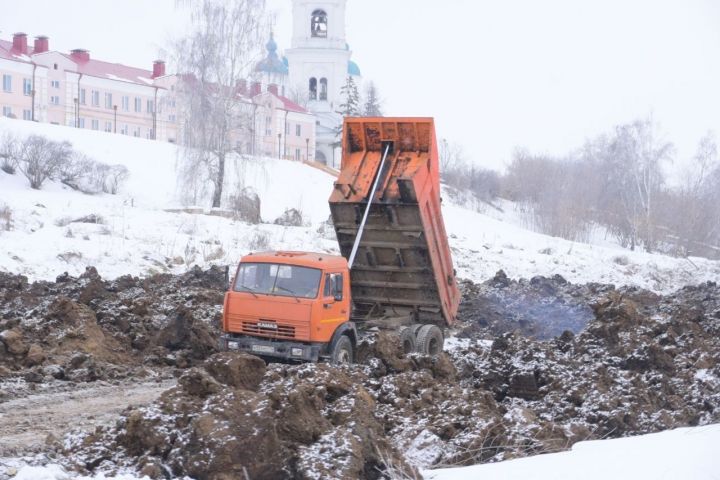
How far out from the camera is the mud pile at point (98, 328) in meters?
13.0

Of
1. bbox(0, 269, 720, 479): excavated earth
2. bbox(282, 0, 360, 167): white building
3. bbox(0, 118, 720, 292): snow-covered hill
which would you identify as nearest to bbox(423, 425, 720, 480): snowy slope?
bbox(0, 269, 720, 479): excavated earth

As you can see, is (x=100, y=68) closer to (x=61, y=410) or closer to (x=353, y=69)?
(x=353, y=69)

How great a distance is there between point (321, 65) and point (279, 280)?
7372cm

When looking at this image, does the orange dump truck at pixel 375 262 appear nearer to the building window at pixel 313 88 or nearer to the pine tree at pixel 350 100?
the pine tree at pixel 350 100

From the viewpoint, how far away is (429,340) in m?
14.9

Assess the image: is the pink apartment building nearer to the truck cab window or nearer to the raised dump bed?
the raised dump bed

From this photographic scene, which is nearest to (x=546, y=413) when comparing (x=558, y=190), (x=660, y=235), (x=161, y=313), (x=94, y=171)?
(x=161, y=313)

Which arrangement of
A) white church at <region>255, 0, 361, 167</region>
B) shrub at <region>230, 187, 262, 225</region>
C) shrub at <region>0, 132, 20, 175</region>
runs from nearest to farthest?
shrub at <region>230, 187, 262, 225</region>
shrub at <region>0, 132, 20, 175</region>
white church at <region>255, 0, 361, 167</region>

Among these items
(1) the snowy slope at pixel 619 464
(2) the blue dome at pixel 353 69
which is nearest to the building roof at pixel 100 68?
(2) the blue dome at pixel 353 69

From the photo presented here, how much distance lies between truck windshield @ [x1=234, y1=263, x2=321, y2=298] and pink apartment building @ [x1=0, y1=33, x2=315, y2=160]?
41.9m

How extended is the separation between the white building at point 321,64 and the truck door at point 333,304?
68.6 m

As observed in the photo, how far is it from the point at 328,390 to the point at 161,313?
7.95 m

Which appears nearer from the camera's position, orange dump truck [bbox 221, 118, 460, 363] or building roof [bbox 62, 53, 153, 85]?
orange dump truck [bbox 221, 118, 460, 363]

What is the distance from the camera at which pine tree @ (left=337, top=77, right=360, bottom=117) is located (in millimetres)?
82562
